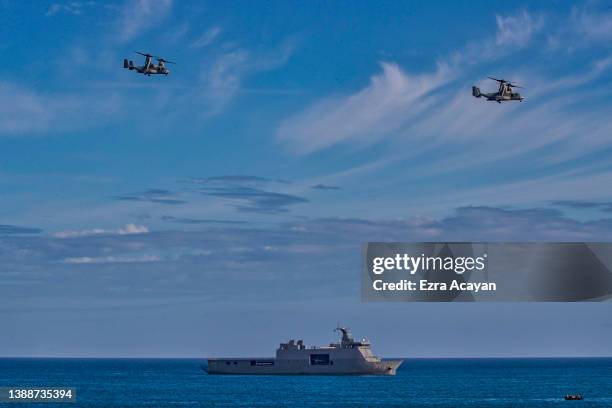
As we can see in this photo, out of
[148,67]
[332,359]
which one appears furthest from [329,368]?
[148,67]

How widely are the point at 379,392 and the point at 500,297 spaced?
97.8m

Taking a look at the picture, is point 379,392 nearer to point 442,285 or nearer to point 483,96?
point 483,96

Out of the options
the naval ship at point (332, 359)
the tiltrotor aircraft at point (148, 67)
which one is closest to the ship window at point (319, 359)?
the naval ship at point (332, 359)

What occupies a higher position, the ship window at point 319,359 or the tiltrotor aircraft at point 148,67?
the tiltrotor aircraft at point 148,67

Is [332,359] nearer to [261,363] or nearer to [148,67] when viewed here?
[261,363]

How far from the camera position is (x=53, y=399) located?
465 ft

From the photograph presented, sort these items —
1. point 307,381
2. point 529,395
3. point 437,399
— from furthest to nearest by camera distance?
point 307,381 < point 529,395 < point 437,399

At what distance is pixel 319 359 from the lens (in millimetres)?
182625

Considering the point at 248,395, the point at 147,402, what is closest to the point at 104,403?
the point at 147,402

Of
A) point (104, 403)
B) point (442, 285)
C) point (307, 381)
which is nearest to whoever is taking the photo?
point (442, 285)

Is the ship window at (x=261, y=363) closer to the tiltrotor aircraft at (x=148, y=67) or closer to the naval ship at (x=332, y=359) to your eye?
the naval ship at (x=332, y=359)

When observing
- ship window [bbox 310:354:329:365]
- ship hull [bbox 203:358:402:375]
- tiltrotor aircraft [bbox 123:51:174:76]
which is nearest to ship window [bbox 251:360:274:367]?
ship hull [bbox 203:358:402:375]

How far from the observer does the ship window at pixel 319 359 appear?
181875 millimetres

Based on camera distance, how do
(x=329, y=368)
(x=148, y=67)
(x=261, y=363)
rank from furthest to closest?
(x=261, y=363)
(x=329, y=368)
(x=148, y=67)
